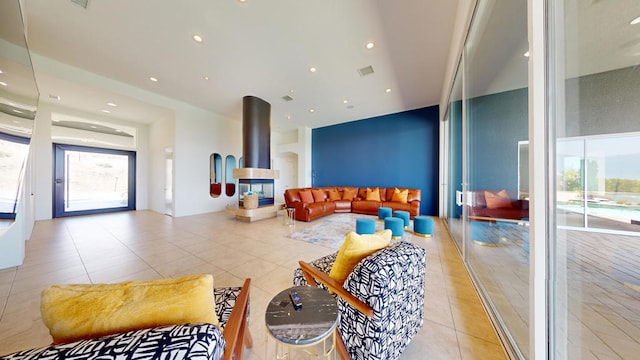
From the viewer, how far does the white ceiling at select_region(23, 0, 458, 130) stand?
2486 millimetres

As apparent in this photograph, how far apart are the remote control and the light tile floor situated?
0.18 m

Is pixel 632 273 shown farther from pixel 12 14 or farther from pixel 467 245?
pixel 12 14

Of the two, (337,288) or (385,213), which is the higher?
(337,288)

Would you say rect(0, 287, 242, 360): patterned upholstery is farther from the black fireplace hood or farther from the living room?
the black fireplace hood

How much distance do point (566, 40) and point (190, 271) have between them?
11.7ft

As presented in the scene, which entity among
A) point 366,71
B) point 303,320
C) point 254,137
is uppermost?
point 366,71

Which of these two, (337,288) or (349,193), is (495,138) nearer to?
(337,288)

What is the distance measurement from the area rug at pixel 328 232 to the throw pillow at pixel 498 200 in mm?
1920

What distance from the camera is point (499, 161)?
200 cm

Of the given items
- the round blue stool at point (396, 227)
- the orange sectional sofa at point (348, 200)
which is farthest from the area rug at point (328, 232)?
the round blue stool at point (396, 227)

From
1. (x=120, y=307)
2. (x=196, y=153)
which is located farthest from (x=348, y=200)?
(x=120, y=307)

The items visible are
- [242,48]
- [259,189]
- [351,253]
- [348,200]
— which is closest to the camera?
[351,253]

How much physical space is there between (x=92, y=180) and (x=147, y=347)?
824 cm

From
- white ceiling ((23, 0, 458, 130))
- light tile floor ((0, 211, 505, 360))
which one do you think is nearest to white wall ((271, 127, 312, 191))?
white ceiling ((23, 0, 458, 130))
